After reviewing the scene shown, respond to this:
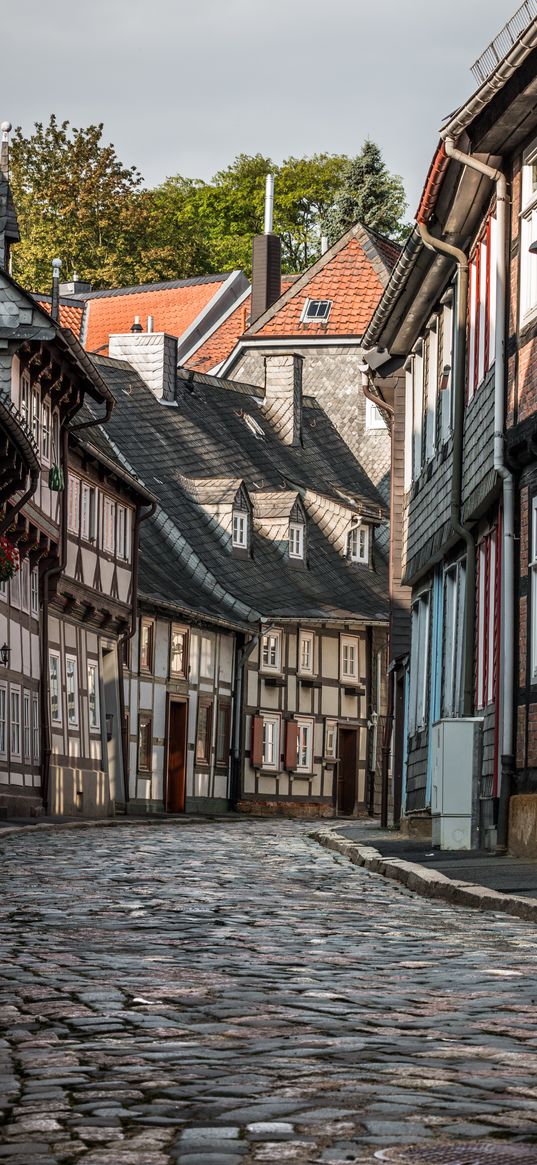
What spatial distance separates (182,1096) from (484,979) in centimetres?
302

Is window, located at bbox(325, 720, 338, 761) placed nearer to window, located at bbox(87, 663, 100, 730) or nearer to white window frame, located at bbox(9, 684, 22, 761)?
window, located at bbox(87, 663, 100, 730)

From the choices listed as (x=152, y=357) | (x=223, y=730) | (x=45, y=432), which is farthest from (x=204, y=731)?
(x=45, y=432)

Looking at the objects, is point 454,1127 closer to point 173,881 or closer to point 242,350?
point 173,881

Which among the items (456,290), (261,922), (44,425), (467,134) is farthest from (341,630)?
(261,922)

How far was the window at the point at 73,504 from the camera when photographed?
35.6m

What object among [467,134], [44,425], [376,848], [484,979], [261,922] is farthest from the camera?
[44,425]

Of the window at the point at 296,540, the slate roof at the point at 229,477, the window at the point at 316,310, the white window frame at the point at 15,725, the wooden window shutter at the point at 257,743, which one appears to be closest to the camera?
the white window frame at the point at 15,725

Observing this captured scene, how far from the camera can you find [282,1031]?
259 inches

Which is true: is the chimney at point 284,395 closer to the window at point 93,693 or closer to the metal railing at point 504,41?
the window at point 93,693

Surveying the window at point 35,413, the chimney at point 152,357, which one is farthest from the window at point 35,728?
the chimney at point 152,357

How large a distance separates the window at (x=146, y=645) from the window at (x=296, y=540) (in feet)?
33.0

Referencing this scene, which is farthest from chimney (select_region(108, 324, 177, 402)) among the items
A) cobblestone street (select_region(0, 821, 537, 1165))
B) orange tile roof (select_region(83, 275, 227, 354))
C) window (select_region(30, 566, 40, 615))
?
cobblestone street (select_region(0, 821, 537, 1165))

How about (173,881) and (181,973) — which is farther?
(173,881)

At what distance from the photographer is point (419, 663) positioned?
26.2 meters
